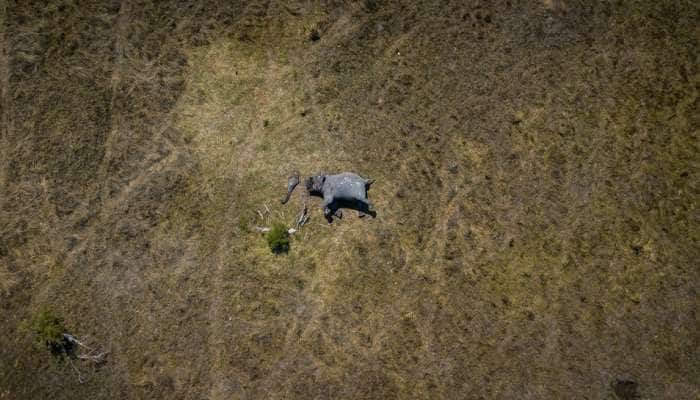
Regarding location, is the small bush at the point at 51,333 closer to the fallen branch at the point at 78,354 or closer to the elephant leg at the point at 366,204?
the fallen branch at the point at 78,354

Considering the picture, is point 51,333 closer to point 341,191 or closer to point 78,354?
point 78,354

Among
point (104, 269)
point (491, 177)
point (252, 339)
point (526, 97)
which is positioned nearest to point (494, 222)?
point (491, 177)

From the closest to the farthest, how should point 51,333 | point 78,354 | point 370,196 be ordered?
point 51,333 < point 78,354 < point 370,196

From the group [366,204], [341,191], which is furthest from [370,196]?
[341,191]

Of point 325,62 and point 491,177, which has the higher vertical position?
point 325,62

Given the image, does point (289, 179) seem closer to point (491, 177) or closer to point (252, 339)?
point (252, 339)
